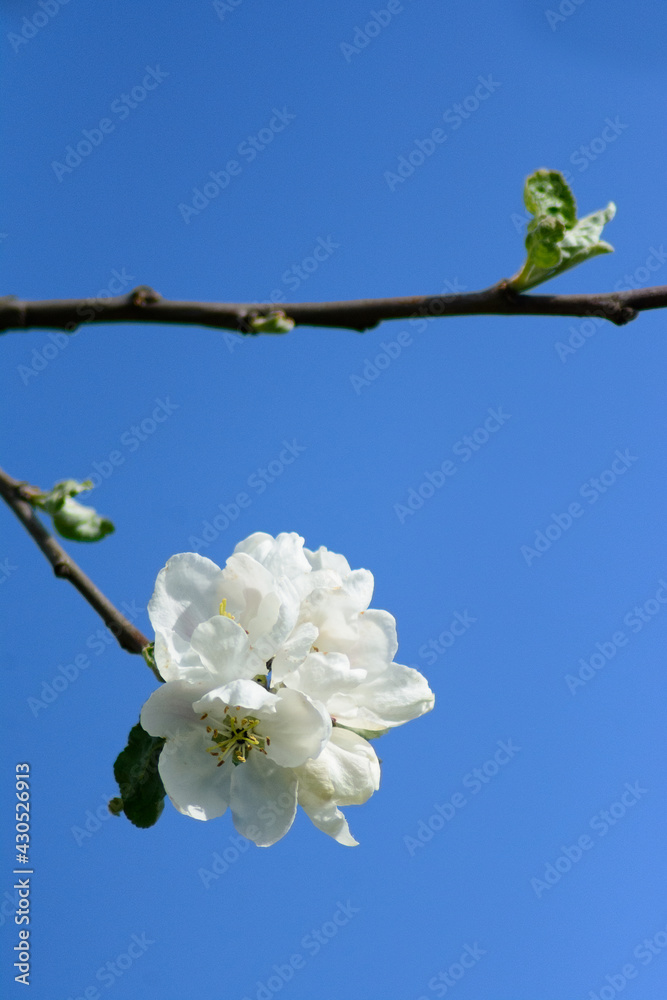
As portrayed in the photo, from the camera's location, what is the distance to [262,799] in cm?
121

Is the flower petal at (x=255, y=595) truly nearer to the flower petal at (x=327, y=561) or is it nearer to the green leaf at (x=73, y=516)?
the flower petal at (x=327, y=561)

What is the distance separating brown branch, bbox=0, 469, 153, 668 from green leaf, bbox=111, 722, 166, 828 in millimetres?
237

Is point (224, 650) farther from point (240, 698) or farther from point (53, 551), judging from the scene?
point (53, 551)

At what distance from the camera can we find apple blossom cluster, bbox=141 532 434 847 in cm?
115

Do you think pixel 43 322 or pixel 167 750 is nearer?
pixel 43 322

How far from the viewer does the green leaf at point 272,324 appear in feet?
2.98

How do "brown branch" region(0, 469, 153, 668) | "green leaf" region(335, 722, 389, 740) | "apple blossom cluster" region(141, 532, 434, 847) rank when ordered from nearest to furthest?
"brown branch" region(0, 469, 153, 668), "apple blossom cluster" region(141, 532, 434, 847), "green leaf" region(335, 722, 389, 740)

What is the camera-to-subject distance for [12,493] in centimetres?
106

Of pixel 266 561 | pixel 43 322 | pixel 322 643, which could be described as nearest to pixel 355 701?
pixel 322 643

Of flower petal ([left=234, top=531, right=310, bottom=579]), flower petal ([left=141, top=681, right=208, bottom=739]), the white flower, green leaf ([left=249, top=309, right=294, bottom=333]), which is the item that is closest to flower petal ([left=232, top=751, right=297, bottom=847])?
the white flower

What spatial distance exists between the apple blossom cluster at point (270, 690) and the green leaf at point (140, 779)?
0.06m

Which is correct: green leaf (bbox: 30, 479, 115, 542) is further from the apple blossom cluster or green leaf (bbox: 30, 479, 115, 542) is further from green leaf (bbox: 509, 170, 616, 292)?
green leaf (bbox: 509, 170, 616, 292)

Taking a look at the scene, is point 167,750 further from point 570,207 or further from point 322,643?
point 570,207

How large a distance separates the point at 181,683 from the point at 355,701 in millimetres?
243
